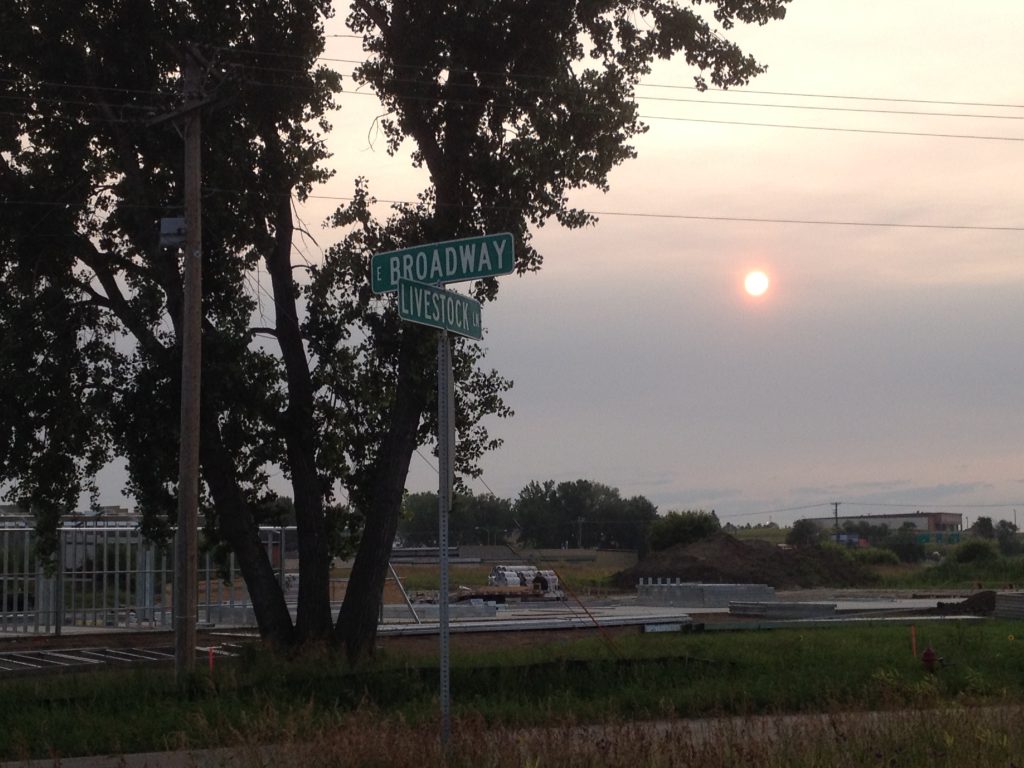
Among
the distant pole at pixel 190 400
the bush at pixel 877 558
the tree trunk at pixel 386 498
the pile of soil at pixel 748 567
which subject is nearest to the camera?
the distant pole at pixel 190 400

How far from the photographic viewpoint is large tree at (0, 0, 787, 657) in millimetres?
20781

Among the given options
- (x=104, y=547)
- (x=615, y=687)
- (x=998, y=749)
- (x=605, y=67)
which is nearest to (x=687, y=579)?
(x=104, y=547)

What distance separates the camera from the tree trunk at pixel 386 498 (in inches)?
827

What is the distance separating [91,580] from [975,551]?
5898 centimetres

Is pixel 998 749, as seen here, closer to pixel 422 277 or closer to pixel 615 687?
pixel 422 277

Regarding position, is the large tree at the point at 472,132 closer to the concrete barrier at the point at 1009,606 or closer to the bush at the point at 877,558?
the concrete barrier at the point at 1009,606

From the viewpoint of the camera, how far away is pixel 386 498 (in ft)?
70.5

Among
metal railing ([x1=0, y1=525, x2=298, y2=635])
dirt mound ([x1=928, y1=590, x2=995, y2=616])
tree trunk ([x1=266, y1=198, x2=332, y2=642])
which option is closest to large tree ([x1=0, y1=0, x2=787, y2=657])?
tree trunk ([x1=266, y1=198, x2=332, y2=642])

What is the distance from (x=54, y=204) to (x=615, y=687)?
1208 centimetres

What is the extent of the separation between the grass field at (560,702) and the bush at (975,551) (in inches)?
2224

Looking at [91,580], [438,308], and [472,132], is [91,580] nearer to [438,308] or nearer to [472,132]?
[472,132]

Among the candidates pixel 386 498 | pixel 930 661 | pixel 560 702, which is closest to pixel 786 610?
pixel 386 498

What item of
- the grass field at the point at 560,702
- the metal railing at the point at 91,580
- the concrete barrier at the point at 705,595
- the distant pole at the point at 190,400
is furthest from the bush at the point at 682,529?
the distant pole at the point at 190,400

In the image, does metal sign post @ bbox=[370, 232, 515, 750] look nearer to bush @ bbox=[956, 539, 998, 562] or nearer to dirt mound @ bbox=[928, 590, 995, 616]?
dirt mound @ bbox=[928, 590, 995, 616]
